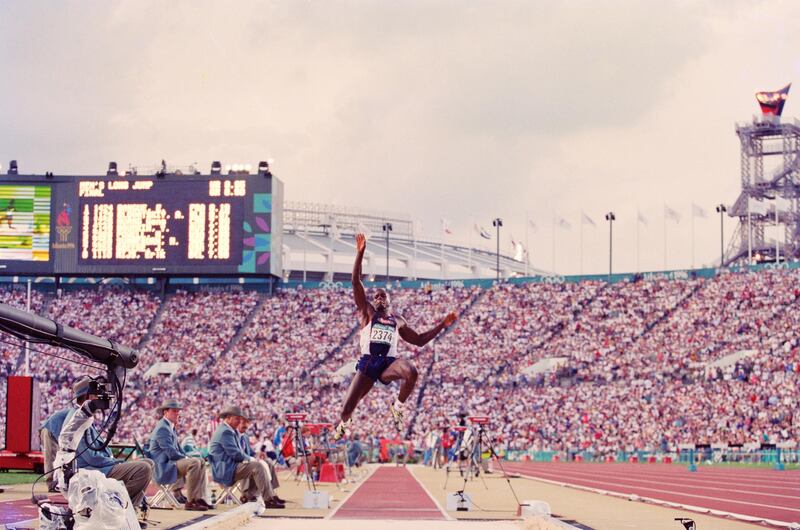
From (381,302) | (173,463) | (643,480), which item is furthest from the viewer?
(643,480)

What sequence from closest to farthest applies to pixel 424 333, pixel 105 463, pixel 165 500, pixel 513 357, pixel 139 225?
pixel 105 463 < pixel 424 333 < pixel 165 500 < pixel 139 225 < pixel 513 357

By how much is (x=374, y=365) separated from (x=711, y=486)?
1722 cm

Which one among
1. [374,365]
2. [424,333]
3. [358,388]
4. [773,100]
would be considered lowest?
[358,388]

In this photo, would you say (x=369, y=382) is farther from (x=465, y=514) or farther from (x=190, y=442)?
(x=190, y=442)

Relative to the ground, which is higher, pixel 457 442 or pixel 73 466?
pixel 73 466

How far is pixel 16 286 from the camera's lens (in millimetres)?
65938

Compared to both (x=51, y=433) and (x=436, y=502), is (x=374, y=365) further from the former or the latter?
(x=436, y=502)

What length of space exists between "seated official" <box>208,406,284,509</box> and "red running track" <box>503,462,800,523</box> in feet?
25.8

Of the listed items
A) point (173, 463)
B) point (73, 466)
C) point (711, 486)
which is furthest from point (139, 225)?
point (73, 466)

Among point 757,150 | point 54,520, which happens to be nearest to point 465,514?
point 54,520

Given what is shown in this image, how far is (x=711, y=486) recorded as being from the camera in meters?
28.9

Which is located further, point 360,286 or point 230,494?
point 230,494

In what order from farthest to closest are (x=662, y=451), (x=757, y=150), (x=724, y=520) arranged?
1. (x=757, y=150)
2. (x=662, y=451)
3. (x=724, y=520)

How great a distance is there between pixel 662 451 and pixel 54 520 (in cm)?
3989
